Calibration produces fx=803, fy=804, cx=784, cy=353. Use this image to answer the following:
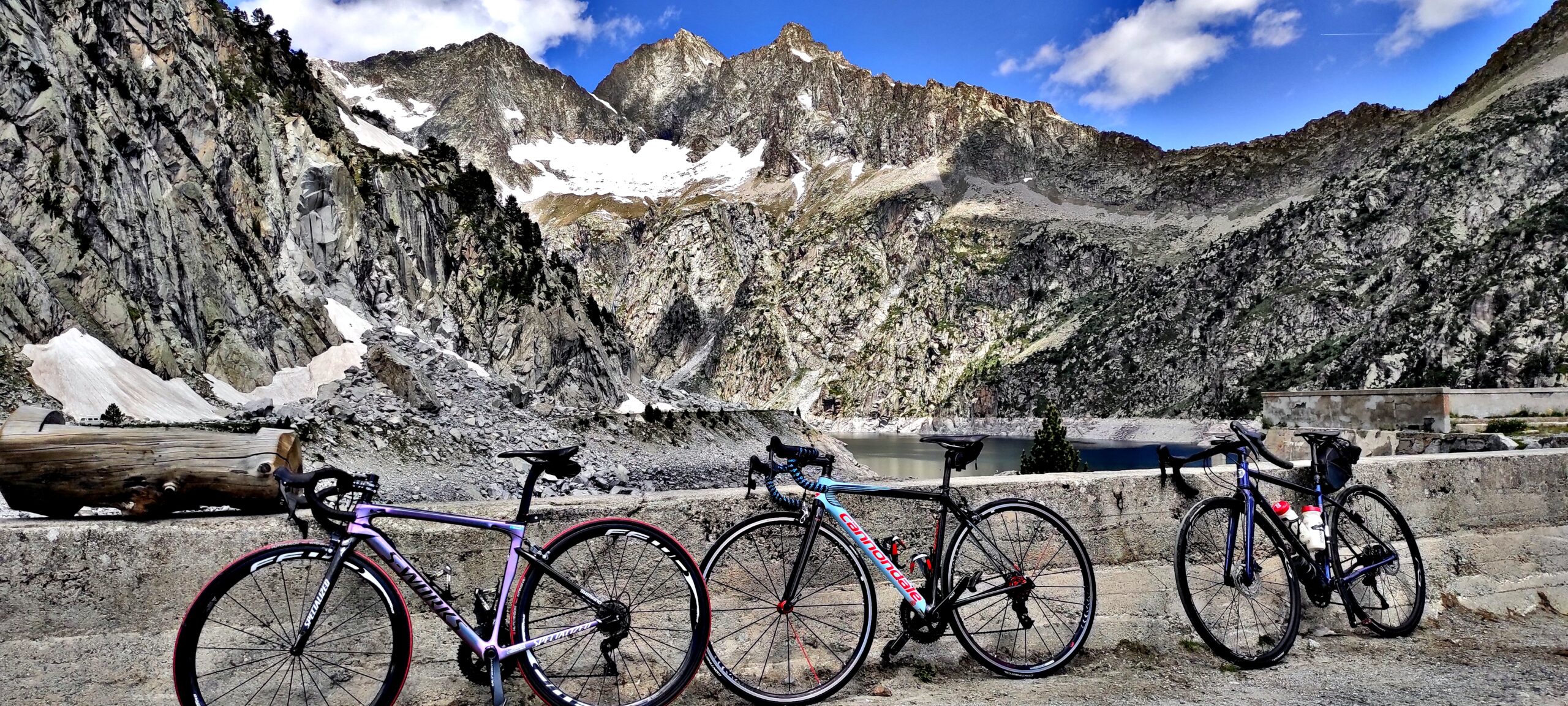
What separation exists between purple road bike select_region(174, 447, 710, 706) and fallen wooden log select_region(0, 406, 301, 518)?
0.43 metres

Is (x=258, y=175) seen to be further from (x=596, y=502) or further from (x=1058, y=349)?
(x=1058, y=349)

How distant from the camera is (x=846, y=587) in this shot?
14.1 ft

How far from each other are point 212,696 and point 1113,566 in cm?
472

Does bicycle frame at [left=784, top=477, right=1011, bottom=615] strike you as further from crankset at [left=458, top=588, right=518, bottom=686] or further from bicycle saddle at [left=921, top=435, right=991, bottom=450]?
crankset at [left=458, top=588, right=518, bottom=686]

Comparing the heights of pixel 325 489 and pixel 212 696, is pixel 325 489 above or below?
above

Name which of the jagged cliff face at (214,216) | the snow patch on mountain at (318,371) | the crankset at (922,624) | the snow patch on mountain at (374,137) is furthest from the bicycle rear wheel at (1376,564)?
the snow patch on mountain at (374,137)

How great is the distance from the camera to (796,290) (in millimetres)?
187250

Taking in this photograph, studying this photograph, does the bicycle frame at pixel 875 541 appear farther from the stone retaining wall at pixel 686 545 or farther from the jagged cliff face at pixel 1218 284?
the jagged cliff face at pixel 1218 284

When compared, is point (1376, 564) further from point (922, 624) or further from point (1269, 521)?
point (922, 624)

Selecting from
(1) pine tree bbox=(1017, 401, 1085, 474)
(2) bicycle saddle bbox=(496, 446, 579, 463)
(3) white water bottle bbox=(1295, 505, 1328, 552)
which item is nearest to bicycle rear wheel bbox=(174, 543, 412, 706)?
(2) bicycle saddle bbox=(496, 446, 579, 463)

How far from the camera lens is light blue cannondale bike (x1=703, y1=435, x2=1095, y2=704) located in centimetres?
409

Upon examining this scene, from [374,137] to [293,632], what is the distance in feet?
216

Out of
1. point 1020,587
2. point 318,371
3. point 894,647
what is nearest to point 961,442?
point 1020,587

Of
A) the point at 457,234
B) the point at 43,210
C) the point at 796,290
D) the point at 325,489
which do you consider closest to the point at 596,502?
the point at 325,489
